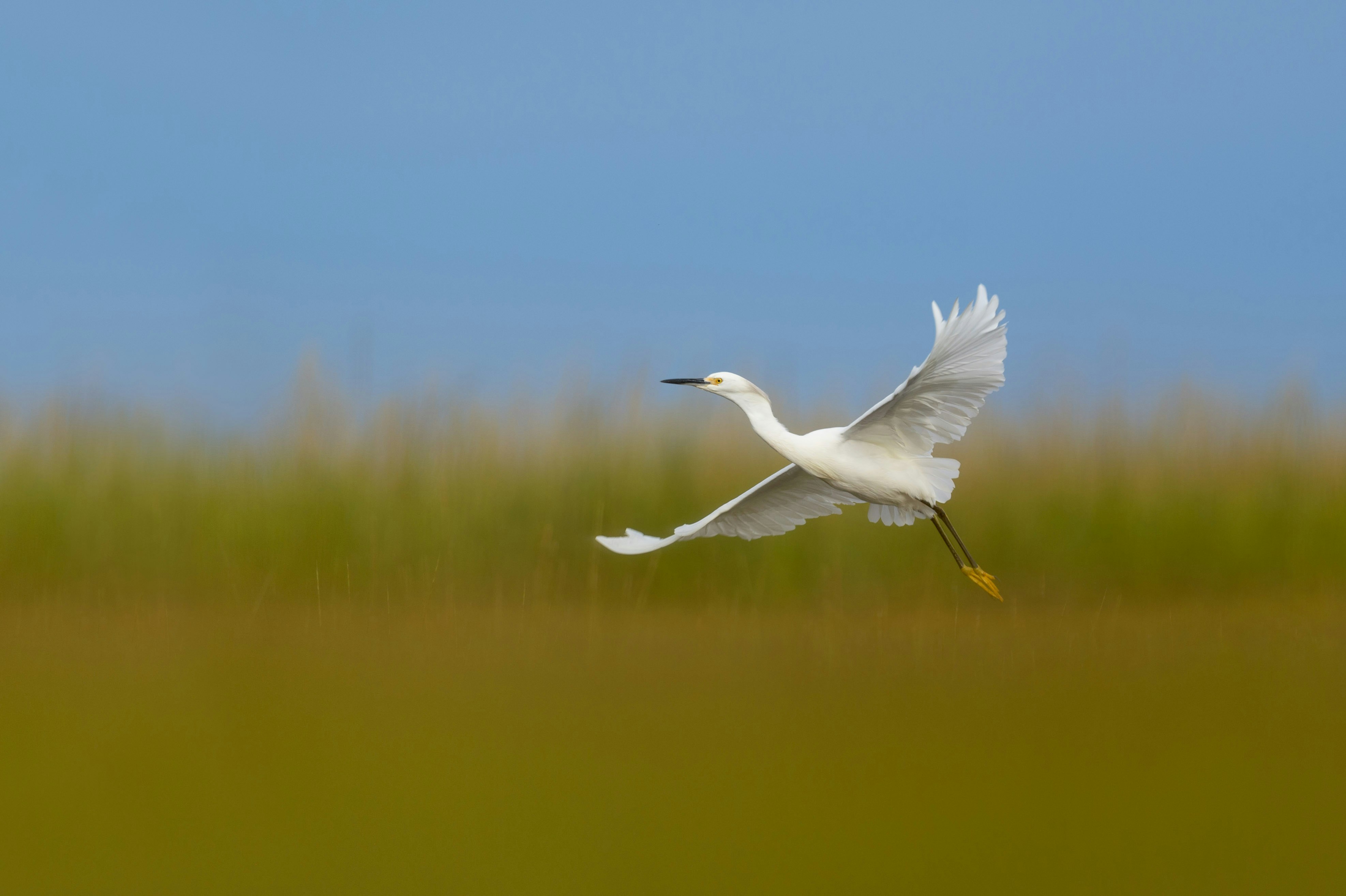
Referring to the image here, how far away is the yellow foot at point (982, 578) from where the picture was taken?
4680 mm

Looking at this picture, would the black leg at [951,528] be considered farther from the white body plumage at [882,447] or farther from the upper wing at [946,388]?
the upper wing at [946,388]

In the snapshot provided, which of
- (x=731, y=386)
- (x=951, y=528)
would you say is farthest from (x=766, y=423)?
(x=951, y=528)

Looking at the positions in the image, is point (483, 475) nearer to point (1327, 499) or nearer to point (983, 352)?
point (983, 352)

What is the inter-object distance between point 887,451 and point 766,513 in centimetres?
73

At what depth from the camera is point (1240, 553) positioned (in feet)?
19.9

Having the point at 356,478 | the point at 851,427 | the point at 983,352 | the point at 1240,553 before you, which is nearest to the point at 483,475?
the point at 356,478

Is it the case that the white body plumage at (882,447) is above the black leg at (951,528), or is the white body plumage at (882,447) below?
above

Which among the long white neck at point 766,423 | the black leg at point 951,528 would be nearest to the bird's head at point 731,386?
the long white neck at point 766,423

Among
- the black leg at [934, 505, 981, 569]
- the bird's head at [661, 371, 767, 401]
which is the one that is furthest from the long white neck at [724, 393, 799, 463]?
the black leg at [934, 505, 981, 569]

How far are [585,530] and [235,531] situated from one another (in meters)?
1.98

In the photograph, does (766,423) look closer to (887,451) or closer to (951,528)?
(887,451)

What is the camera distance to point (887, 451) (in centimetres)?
434

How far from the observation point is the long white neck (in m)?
4.28

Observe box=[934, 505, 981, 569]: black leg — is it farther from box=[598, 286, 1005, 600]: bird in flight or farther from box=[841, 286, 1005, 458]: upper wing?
box=[841, 286, 1005, 458]: upper wing
